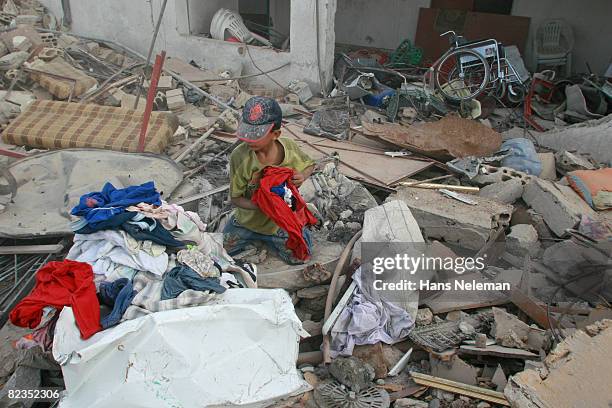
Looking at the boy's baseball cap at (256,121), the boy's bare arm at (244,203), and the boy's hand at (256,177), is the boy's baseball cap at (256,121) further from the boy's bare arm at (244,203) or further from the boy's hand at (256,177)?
the boy's bare arm at (244,203)

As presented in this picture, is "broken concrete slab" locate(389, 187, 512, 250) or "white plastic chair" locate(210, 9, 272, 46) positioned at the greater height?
"white plastic chair" locate(210, 9, 272, 46)

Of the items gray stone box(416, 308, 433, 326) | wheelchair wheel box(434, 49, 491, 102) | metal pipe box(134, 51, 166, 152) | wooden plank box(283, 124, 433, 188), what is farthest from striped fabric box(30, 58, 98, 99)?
gray stone box(416, 308, 433, 326)

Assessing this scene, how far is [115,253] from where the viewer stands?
2.89 metres

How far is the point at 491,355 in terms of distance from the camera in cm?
333

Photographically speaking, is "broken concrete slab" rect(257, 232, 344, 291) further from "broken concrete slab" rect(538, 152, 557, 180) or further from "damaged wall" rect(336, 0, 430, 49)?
"damaged wall" rect(336, 0, 430, 49)

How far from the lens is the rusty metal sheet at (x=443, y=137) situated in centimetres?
603

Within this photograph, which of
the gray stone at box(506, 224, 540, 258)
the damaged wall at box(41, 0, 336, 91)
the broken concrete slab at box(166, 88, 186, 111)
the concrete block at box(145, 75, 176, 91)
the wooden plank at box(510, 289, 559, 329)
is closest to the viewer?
the wooden plank at box(510, 289, 559, 329)

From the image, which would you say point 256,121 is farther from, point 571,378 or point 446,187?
point 446,187

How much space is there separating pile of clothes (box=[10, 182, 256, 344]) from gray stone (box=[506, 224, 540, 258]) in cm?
271

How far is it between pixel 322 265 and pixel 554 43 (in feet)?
29.2

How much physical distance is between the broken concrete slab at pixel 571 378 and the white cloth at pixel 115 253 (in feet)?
7.18

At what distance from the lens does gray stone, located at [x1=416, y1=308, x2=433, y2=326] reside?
11.8 feet

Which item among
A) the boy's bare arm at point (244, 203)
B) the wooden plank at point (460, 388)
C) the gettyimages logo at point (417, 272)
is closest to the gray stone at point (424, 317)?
the gettyimages logo at point (417, 272)

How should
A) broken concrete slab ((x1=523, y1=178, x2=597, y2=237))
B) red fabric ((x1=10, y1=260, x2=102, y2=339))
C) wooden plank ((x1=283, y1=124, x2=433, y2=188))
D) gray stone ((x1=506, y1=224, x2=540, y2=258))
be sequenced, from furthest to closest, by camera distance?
wooden plank ((x1=283, y1=124, x2=433, y2=188)), broken concrete slab ((x1=523, y1=178, x2=597, y2=237)), gray stone ((x1=506, y1=224, x2=540, y2=258)), red fabric ((x1=10, y1=260, x2=102, y2=339))
